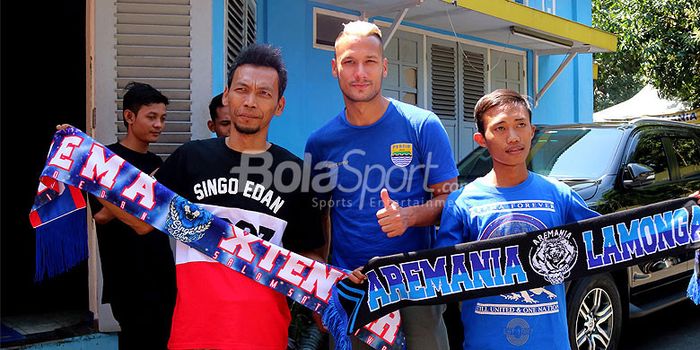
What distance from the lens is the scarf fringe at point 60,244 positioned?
2725mm

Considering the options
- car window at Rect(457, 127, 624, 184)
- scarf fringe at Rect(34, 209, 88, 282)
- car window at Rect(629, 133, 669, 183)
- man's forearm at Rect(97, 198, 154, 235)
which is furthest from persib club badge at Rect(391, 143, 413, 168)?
car window at Rect(629, 133, 669, 183)

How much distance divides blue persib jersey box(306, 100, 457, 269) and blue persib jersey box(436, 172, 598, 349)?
0.15 meters

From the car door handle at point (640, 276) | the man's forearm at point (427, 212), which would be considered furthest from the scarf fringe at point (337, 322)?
the car door handle at point (640, 276)

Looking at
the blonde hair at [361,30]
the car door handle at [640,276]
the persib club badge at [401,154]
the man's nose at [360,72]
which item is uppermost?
the blonde hair at [361,30]

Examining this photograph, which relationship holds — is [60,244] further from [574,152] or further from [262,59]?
[574,152]

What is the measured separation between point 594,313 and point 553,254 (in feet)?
6.31

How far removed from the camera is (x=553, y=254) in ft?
8.92

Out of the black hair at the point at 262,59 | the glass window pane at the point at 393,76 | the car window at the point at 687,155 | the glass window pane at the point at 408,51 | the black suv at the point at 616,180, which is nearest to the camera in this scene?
the black hair at the point at 262,59

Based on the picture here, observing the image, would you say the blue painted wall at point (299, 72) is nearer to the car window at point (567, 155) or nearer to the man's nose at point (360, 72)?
the car window at point (567, 155)

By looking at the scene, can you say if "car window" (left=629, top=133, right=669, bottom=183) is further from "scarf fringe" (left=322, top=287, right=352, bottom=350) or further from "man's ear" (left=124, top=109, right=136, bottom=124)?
"man's ear" (left=124, top=109, right=136, bottom=124)

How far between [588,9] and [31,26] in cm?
990

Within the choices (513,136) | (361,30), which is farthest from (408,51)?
(513,136)

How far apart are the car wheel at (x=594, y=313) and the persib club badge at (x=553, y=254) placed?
59.8 inches

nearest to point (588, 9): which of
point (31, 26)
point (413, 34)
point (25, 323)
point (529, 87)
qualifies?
point (529, 87)
